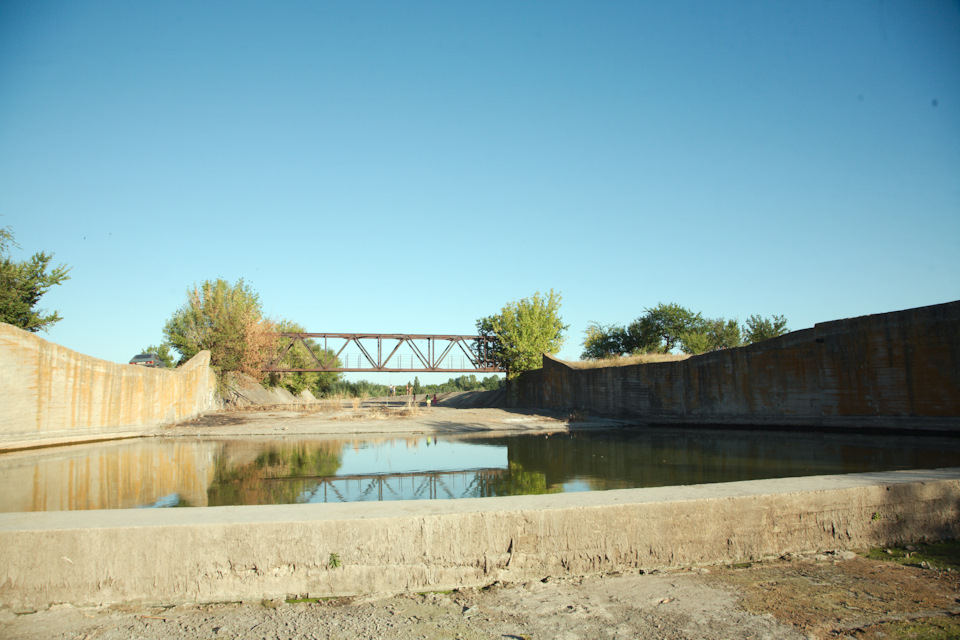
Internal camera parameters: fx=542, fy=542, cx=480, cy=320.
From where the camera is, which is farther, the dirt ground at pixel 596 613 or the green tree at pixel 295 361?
the green tree at pixel 295 361

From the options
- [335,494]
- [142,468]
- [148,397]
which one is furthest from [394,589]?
[148,397]

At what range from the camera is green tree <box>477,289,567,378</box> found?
39.9m

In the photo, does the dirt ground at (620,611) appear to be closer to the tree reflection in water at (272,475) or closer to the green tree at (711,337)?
the tree reflection in water at (272,475)

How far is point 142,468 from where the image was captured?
1073 cm

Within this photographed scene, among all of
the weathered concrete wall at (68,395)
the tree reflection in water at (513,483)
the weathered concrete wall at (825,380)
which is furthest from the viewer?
the weathered concrete wall at (68,395)

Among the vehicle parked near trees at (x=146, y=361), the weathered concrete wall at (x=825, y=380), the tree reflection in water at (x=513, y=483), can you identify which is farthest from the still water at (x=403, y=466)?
the vehicle parked near trees at (x=146, y=361)

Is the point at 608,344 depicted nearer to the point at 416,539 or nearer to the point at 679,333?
the point at 679,333

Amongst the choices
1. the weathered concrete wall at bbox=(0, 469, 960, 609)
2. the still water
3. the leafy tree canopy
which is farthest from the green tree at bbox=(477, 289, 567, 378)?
the weathered concrete wall at bbox=(0, 469, 960, 609)

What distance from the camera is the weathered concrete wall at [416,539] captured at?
338 cm

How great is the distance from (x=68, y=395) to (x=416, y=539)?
15395 millimetres

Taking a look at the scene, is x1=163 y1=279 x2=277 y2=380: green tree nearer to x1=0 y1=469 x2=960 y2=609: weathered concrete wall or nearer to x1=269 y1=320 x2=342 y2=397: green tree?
x1=269 y1=320 x2=342 y2=397: green tree

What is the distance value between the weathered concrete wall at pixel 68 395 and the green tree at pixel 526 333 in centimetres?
2415

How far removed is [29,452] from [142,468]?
4575mm

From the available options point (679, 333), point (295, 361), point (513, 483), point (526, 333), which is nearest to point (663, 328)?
point (679, 333)
